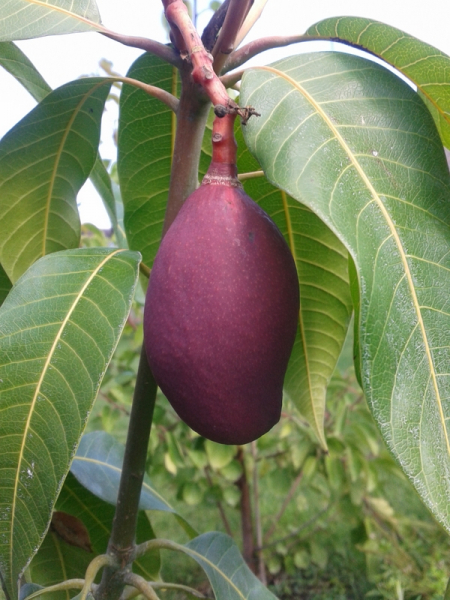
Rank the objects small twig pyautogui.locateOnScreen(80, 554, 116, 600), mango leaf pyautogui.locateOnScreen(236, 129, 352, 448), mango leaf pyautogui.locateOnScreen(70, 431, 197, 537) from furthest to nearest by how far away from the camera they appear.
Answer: mango leaf pyautogui.locateOnScreen(70, 431, 197, 537), mango leaf pyautogui.locateOnScreen(236, 129, 352, 448), small twig pyautogui.locateOnScreen(80, 554, 116, 600)

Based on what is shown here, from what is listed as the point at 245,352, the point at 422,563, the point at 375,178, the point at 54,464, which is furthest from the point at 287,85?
the point at 422,563

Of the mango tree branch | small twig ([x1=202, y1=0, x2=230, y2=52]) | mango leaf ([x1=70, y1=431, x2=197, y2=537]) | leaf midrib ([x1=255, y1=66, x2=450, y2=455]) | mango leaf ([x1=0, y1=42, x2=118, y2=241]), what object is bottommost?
mango leaf ([x1=70, y1=431, x2=197, y2=537])

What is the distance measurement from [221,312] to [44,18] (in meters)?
0.40

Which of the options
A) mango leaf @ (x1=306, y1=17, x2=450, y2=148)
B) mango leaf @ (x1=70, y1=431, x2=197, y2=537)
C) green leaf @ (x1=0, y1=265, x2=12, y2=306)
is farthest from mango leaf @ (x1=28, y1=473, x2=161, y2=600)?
mango leaf @ (x1=306, y1=17, x2=450, y2=148)

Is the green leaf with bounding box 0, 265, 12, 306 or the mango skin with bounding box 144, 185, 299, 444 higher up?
the green leaf with bounding box 0, 265, 12, 306

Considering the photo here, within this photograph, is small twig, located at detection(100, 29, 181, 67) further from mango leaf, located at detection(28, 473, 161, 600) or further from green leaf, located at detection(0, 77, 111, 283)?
mango leaf, located at detection(28, 473, 161, 600)

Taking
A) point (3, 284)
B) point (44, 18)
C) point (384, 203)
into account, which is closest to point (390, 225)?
point (384, 203)

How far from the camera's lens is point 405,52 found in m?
0.57

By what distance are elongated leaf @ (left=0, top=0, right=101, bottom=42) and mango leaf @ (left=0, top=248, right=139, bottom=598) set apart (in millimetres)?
291

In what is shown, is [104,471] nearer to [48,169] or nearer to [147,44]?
[48,169]

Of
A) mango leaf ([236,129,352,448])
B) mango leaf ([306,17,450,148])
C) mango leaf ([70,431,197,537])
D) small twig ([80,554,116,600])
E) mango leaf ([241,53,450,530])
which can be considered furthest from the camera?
mango leaf ([70,431,197,537])

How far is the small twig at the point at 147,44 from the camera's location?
0.63 metres

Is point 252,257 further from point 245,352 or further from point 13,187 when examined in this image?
point 13,187

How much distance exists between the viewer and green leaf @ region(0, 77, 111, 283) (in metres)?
0.76
